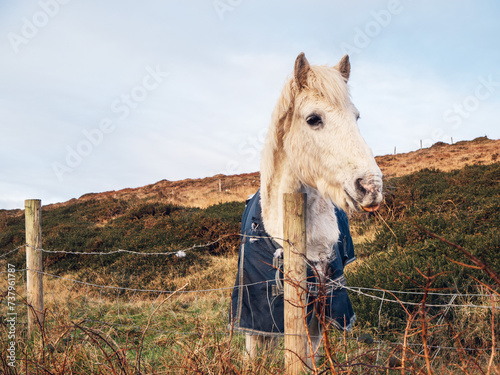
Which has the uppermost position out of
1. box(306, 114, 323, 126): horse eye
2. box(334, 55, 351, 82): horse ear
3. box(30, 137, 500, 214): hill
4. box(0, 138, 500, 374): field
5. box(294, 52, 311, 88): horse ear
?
box(30, 137, 500, 214): hill

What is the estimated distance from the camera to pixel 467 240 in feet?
19.3

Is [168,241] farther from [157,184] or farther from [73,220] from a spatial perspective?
[157,184]

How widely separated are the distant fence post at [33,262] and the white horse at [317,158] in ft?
8.59

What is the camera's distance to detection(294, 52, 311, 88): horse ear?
250 centimetres

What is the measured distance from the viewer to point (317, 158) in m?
2.37

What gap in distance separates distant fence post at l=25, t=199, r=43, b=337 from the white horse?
2.62 m

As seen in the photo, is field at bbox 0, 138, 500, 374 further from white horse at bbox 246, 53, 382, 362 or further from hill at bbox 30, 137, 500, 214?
hill at bbox 30, 137, 500, 214

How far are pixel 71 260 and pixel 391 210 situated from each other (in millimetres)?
7995

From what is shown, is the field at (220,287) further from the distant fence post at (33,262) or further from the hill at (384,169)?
the hill at (384,169)

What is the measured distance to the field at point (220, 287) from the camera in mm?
2510

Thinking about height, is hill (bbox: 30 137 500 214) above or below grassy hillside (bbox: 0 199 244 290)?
above

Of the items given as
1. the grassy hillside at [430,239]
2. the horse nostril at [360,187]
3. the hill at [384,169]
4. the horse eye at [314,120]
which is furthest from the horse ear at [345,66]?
the hill at [384,169]

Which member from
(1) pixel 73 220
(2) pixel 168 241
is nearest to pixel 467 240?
(2) pixel 168 241

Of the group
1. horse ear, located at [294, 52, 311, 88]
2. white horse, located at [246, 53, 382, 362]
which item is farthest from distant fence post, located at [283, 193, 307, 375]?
horse ear, located at [294, 52, 311, 88]
